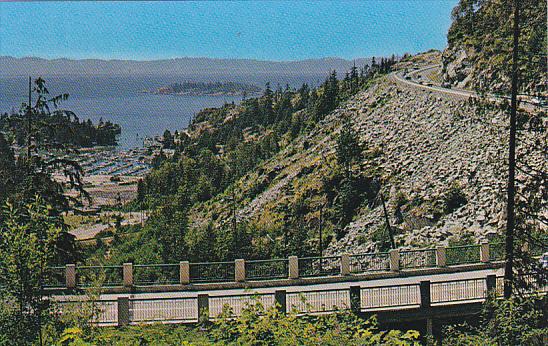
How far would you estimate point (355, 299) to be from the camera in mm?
13281

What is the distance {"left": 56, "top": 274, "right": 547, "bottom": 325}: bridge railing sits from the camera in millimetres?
13086

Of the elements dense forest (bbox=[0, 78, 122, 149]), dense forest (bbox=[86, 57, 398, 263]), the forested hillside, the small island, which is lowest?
dense forest (bbox=[86, 57, 398, 263])

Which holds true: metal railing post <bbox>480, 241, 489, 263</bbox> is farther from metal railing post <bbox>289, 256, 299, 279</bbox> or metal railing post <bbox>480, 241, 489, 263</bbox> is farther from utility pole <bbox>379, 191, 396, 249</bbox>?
utility pole <bbox>379, 191, 396, 249</bbox>

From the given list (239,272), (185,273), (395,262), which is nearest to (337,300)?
(239,272)

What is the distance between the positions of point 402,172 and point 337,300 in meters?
26.9

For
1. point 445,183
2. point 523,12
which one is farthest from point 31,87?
point 445,183

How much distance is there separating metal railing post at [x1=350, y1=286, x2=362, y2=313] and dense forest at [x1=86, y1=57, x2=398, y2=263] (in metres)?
14.6

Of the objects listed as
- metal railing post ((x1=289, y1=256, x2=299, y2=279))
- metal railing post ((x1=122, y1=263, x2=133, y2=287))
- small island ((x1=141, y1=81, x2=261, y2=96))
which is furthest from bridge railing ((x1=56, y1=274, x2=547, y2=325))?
small island ((x1=141, y1=81, x2=261, y2=96))

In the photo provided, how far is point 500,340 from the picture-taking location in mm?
11352

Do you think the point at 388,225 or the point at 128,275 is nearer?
the point at 128,275

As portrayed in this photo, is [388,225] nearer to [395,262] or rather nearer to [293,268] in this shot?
[395,262]

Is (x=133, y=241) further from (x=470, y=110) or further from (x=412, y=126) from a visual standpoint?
(x=470, y=110)

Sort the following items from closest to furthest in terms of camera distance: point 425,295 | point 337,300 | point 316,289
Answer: point 425,295, point 337,300, point 316,289

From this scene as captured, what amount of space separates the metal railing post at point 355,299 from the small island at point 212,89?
109 m
